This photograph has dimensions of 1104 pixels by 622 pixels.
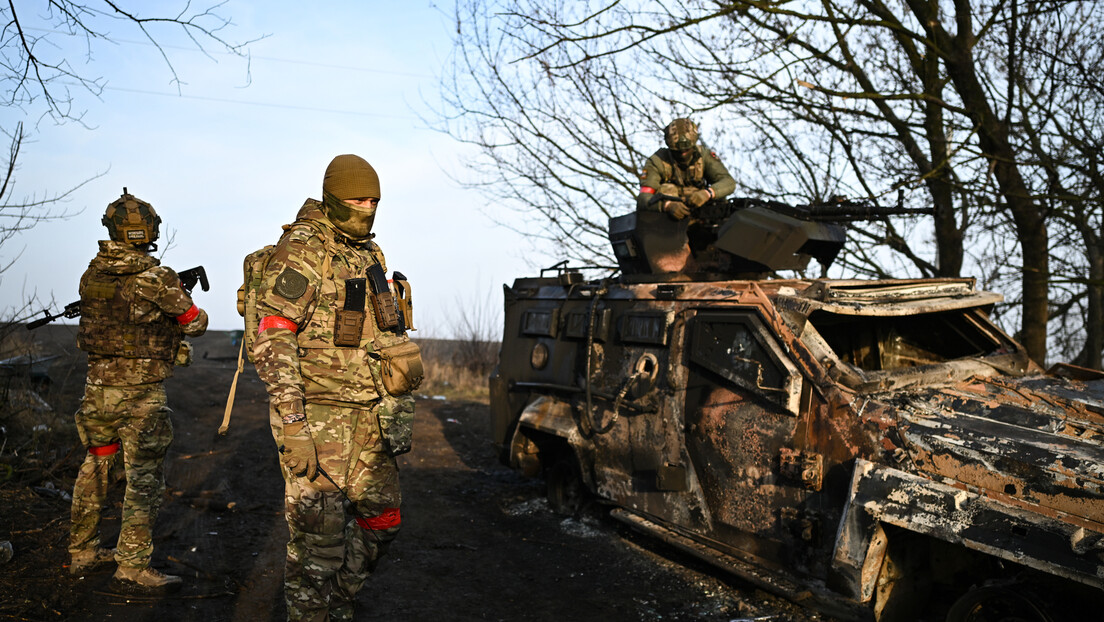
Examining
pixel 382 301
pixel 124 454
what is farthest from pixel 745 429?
pixel 124 454

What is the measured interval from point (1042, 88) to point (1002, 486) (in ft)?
19.4

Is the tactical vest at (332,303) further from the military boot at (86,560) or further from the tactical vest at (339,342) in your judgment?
the military boot at (86,560)

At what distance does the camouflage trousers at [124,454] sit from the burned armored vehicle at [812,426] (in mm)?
2491

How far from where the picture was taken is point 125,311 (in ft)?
15.6

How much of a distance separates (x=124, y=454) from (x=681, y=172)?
170 inches

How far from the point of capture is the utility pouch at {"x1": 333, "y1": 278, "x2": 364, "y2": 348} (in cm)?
358

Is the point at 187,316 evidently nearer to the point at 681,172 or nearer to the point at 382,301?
the point at 382,301

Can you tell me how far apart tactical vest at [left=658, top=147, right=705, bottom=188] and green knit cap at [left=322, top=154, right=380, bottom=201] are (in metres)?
3.22

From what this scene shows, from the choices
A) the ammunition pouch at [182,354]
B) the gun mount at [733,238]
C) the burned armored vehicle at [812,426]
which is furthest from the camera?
the gun mount at [733,238]

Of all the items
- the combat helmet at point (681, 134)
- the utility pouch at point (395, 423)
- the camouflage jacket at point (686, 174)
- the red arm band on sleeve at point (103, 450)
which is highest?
the combat helmet at point (681, 134)

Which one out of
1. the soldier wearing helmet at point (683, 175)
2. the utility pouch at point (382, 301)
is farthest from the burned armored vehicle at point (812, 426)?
the utility pouch at point (382, 301)

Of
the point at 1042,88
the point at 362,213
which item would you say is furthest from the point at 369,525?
the point at 1042,88

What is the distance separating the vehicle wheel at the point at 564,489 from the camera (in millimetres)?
6227

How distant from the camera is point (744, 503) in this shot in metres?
4.38
